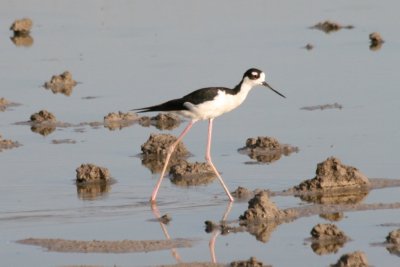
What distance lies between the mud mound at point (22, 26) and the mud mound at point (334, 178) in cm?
1156

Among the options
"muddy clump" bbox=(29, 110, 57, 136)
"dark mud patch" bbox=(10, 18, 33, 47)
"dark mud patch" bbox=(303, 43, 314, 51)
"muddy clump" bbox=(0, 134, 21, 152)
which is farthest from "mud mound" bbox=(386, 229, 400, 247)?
"dark mud patch" bbox=(10, 18, 33, 47)

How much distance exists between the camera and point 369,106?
16.6 metres

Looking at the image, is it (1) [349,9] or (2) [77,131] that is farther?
(1) [349,9]

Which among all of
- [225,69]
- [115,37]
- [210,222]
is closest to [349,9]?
[115,37]

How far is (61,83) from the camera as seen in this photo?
1872 centimetres

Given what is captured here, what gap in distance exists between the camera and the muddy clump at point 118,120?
53.4 ft

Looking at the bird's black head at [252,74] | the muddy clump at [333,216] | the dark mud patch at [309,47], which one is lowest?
the muddy clump at [333,216]

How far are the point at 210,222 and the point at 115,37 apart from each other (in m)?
11.4

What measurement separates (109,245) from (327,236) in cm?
182

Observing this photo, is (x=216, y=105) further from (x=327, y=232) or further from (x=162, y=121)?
(x=162, y=121)

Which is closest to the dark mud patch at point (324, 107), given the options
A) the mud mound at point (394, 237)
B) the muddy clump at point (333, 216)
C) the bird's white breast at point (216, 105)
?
the bird's white breast at point (216, 105)

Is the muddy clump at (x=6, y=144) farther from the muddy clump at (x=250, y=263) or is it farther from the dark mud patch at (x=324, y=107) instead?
the muddy clump at (x=250, y=263)

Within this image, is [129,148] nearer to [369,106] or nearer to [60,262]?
[369,106]

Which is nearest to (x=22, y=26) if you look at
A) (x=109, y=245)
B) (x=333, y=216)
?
(x=333, y=216)
